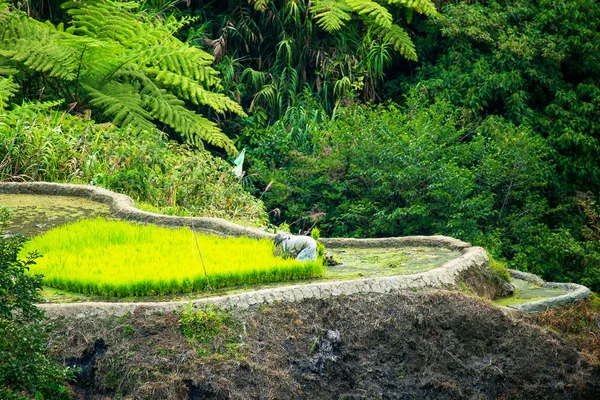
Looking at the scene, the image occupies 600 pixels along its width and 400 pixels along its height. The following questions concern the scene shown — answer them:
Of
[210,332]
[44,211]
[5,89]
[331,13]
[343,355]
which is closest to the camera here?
[210,332]

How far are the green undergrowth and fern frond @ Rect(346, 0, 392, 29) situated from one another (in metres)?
9.06

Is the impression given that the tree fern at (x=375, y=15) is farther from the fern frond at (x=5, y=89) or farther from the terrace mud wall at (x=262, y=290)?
the terrace mud wall at (x=262, y=290)

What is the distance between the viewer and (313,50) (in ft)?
48.8

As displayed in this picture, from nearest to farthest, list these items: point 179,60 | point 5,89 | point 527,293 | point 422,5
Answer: point 527,293, point 5,89, point 179,60, point 422,5

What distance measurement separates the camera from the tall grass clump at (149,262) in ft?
20.9

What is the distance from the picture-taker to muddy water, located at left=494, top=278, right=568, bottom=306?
7711 millimetres

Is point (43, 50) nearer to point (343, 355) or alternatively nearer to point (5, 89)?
point (5, 89)

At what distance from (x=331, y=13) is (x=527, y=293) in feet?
23.1

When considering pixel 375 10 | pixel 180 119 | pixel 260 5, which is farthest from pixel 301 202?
pixel 375 10

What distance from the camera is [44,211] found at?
913cm

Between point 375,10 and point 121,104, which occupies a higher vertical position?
point 375,10

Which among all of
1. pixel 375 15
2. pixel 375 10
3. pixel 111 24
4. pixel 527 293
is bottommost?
pixel 527 293

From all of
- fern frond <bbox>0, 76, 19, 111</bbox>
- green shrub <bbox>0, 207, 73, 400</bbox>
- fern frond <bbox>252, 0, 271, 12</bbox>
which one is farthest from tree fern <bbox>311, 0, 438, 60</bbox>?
green shrub <bbox>0, 207, 73, 400</bbox>

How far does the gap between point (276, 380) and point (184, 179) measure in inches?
195
